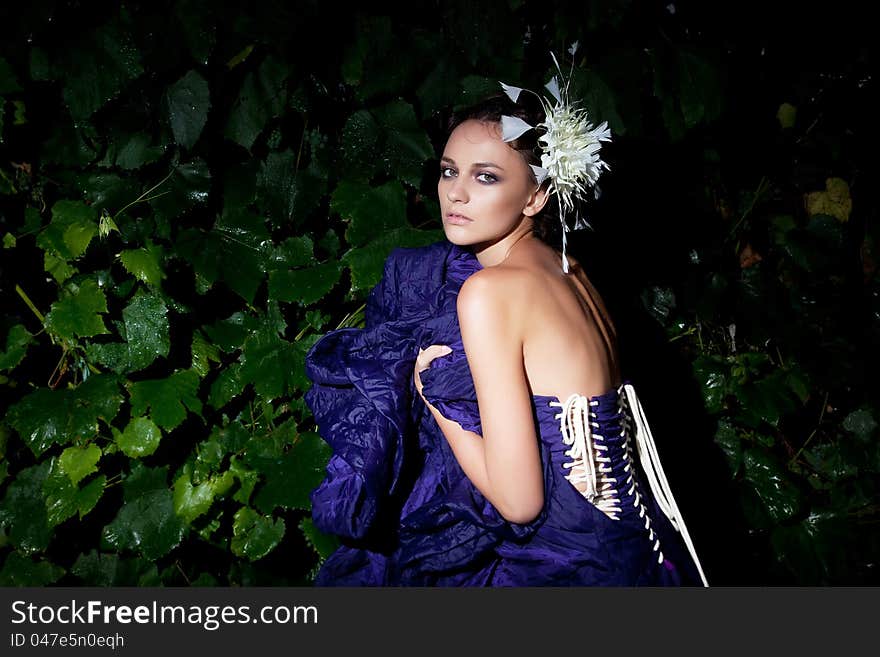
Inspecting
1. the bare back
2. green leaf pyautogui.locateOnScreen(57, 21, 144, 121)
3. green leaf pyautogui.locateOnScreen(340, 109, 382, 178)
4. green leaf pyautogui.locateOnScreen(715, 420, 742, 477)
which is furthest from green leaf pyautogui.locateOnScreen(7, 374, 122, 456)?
green leaf pyautogui.locateOnScreen(715, 420, 742, 477)

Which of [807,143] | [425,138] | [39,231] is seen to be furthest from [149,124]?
Answer: [807,143]

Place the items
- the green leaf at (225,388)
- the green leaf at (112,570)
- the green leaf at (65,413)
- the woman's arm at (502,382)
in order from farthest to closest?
the green leaf at (112,570) → the green leaf at (225,388) → the green leaf at (65,413) → the woman's arm at (502,382)

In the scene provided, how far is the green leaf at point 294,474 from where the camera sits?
1.96 m

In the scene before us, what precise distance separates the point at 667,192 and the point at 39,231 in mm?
1863

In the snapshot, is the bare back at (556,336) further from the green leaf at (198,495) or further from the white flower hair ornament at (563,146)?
the green leaf at (198,495)

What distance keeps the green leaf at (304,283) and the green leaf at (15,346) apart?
0.72m

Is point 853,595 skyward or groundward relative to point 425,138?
groundward

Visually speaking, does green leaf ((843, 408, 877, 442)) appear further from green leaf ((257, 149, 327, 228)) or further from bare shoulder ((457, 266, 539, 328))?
green leaf ((257, 149, 327, 228))

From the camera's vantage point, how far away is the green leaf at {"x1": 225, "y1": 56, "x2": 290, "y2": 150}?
1.81 m

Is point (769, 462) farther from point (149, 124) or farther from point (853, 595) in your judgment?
point (149, 124)

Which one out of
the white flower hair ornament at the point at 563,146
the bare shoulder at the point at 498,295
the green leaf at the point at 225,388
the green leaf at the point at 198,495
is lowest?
the green leaf at the point at 198,495

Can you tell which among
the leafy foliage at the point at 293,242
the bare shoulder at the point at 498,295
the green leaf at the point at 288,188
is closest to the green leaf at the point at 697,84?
the leafy foliage at the point at 293,242

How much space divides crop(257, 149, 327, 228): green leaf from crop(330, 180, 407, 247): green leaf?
0.08m

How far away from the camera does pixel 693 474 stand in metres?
2.43
